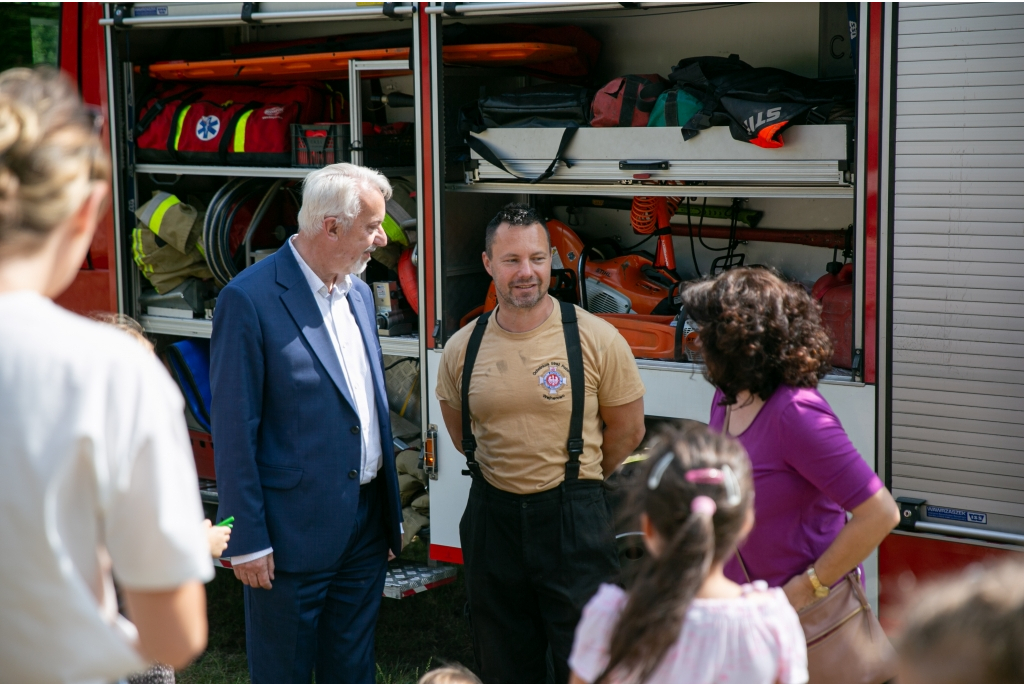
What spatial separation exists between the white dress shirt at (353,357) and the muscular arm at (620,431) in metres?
0.72

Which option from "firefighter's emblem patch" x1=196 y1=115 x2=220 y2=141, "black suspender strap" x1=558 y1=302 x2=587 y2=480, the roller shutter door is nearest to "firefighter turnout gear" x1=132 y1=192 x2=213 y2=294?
"firefighter's emblem patch" x1=196 y1=115 x2=220 y2=141

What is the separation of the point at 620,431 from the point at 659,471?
1.51m

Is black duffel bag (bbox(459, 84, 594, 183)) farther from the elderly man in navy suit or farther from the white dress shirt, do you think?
the white dress shirt

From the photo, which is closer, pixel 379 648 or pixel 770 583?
pixel 770 583

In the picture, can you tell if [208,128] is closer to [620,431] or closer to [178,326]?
[178,326]

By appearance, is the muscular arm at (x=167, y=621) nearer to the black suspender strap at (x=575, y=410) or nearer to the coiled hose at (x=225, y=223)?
the black suspender strap at (x=575, y=410)

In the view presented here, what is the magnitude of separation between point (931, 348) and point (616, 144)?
1372 mm

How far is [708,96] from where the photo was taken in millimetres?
3568

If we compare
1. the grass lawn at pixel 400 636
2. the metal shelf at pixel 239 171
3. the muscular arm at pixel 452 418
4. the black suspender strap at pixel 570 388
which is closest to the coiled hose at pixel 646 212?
the metal shelf at pixel 239 171

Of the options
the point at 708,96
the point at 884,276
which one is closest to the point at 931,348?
the point at 884,276

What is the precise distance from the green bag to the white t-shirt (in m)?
2.78

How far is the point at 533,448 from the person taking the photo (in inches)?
117

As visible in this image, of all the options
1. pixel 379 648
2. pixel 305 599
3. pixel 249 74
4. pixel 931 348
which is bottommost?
pixel 379 648

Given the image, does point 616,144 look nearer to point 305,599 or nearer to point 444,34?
point 444,34
